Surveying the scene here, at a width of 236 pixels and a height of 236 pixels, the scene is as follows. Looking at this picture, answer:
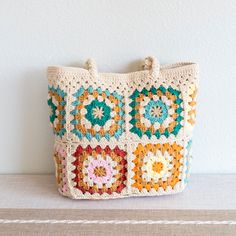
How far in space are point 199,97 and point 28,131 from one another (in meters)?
0.45

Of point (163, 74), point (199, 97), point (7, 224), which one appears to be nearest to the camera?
point (7, 224)

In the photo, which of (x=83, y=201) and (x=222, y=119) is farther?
(x=222, y=119)

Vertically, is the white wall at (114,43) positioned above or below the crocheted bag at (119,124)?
above

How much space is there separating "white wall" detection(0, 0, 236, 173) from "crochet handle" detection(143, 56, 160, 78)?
4cm

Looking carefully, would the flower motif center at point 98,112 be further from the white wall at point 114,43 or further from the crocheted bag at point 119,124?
the white wall at point 114,43

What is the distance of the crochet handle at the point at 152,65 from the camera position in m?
0.96

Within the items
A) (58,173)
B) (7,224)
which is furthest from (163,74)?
(7,224)

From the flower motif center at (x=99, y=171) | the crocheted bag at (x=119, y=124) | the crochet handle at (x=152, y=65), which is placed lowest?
the flower motif center at (x=99, y=171)

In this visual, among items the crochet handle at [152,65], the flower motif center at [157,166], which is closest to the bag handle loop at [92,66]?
the crochet handle at [152,65]

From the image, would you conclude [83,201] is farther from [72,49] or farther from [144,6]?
[144,6]

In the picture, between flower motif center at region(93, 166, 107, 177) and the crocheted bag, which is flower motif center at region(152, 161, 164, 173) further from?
flower motif center at region(93, 166, 107, 177)

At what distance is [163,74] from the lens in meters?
0.96

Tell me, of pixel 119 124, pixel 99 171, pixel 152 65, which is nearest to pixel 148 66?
pixel 152 65

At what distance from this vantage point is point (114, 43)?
1044 mm
